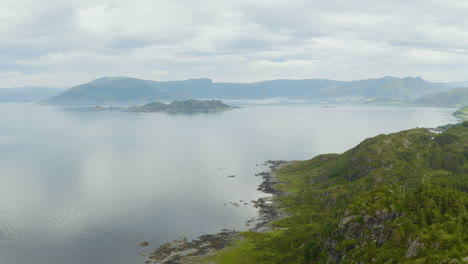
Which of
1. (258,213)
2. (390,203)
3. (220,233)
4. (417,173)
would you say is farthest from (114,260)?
(417,173)

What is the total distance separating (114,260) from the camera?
10200 cm

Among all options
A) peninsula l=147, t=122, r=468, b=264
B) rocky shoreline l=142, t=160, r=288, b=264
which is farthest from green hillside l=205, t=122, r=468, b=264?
rocky shoreline l=142, t=160, r=288, b=264

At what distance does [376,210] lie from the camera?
82.9 meters

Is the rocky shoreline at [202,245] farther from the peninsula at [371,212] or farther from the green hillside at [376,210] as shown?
the green hillside at [376,210]

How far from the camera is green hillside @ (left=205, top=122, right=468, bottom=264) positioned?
6962 centimetres

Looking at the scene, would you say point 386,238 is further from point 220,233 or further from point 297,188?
point 297,188

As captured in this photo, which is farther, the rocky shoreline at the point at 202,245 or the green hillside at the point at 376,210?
the rocky shoreline at the point at 202,245

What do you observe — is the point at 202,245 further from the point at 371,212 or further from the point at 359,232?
the point at 371,212

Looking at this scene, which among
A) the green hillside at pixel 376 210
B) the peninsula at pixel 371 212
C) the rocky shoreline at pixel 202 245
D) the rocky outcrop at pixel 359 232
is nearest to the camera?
the green hillside at pixel 376 210

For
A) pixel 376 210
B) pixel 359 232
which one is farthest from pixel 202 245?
pixel 376 210

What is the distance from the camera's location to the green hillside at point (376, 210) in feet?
228

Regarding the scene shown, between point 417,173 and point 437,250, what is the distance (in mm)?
100510

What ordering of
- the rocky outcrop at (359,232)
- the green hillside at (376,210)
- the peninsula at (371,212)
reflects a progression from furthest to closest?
the rocky outcrop at (359,232) → the peninsula at (371,212) → the green hillside at (376,210)

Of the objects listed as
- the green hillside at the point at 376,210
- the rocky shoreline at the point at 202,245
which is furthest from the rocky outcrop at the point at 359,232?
the rocky shoreline at the point at 202,245
